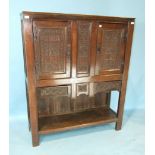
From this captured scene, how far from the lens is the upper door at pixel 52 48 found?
190 centimetres

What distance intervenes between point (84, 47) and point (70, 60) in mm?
206

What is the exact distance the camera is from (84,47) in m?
2.10

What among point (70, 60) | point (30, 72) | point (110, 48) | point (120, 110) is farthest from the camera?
point (120, 110)

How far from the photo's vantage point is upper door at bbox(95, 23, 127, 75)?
7.02 ft

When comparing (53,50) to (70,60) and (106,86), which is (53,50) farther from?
(106,86)

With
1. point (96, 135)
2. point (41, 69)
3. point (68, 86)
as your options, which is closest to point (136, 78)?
point (96, 135)

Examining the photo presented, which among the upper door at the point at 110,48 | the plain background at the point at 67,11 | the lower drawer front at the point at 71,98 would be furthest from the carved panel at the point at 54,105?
the upper door at the point at 110,48

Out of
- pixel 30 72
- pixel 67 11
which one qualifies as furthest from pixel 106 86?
pixel 67 11

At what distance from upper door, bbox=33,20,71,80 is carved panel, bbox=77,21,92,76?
0.12 m

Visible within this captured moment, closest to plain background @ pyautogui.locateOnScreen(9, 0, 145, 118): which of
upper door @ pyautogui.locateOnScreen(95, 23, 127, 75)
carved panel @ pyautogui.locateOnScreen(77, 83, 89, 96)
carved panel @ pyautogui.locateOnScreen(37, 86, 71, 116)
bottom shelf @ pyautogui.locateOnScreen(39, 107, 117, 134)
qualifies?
carved panel @ pyautogui.locateOnScreen(37, 86, 71, 116)

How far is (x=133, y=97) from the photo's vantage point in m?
3.21
